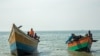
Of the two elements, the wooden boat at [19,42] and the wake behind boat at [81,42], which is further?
the wake behind boat at [81,42]

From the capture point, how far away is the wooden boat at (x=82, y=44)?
980 inches

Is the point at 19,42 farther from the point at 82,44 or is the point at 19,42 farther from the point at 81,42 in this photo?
the point at 82,44

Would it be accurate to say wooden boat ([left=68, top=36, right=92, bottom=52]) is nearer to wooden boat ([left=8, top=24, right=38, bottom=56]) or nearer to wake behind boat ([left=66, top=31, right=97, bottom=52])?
wake behind boat ([left=66, top=31, right=97, bottom=52])

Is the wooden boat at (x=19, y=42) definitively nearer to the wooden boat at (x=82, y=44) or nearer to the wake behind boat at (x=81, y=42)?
the wake behind boat at (x=81, y=42)

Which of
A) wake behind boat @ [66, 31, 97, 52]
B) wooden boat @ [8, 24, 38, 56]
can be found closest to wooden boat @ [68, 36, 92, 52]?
wake behind boat @ [66, 31, 97, 52]

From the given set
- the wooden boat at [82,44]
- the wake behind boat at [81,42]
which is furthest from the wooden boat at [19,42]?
the wooden boat at [82,44]

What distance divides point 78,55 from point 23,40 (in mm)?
5135

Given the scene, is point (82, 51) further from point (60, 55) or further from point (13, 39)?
point (13, 39)

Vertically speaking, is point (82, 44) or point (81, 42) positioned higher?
point (81, 42)

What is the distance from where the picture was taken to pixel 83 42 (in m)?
25.1

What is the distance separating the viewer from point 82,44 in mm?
25453

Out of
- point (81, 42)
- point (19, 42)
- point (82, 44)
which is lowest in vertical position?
point (82, 44)

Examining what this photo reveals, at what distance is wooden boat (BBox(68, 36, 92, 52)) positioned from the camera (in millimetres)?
24891

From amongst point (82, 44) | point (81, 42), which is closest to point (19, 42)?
point (81, 42)
